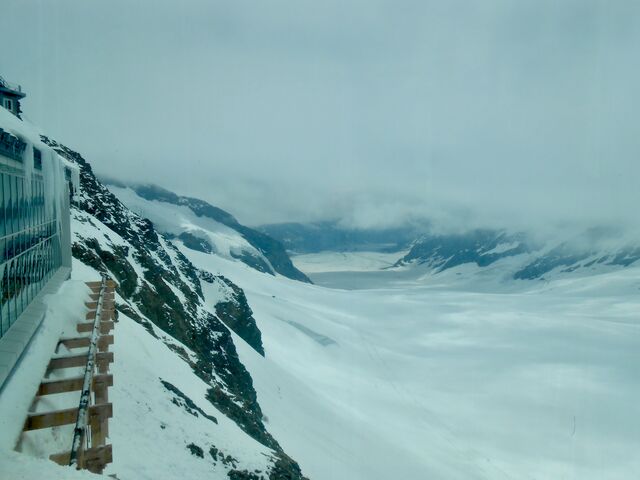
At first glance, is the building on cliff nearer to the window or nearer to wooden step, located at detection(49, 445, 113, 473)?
the window

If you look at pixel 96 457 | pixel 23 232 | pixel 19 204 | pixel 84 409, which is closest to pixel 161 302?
pixel 23 232

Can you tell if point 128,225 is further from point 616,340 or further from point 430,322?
point 616,340

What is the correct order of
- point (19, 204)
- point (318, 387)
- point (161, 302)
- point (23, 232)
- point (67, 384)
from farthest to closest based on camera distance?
point (318, 387)
point (161, 302)
point (23, 232)
point (19, 204)
point (67, 384)

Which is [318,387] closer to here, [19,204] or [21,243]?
[21,243]

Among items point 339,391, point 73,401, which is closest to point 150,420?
point 73,401

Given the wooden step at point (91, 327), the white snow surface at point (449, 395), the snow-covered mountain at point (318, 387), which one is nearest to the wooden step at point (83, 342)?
the wooden step at point (91, 327)

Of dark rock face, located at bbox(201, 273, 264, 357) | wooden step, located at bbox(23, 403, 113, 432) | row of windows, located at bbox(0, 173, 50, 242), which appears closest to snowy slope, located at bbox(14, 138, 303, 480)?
wooden step, located at bbox(23, 403, 113, 432)

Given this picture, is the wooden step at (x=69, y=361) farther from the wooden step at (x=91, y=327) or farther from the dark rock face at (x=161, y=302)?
the dark rock face at (x=161, y=302)
